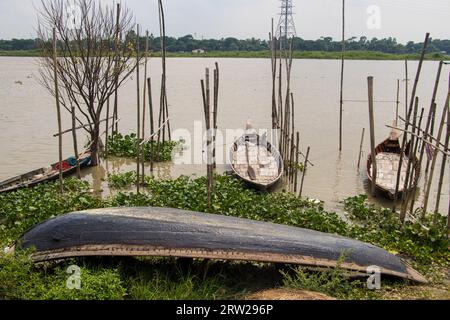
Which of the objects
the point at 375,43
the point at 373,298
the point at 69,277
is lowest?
the point at 373,298

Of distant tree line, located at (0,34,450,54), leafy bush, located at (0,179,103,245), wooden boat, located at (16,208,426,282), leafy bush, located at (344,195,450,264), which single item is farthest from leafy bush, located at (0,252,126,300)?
distant tree line, located at (0,34,450,54)

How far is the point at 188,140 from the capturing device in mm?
14672

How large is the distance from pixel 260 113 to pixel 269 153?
30.6 feet

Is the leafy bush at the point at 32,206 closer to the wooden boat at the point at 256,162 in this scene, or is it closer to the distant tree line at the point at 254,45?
the wooden boat at the point at 256,162

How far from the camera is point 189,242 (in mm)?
4887

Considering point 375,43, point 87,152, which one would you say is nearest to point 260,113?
point 87,152

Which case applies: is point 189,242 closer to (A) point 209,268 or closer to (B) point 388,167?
(A) point 209,268

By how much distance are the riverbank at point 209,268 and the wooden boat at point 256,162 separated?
5.86ft

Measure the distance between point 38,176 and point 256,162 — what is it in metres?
4.73

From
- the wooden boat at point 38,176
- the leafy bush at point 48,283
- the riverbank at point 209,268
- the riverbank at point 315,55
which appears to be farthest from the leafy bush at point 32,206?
the riverbank at point 315,55

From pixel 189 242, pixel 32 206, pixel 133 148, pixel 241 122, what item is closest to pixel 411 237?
pixel 189 242

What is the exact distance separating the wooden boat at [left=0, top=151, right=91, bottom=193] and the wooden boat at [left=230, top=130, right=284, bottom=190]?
11.6 feet

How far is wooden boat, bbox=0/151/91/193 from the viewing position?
28.7 ft
